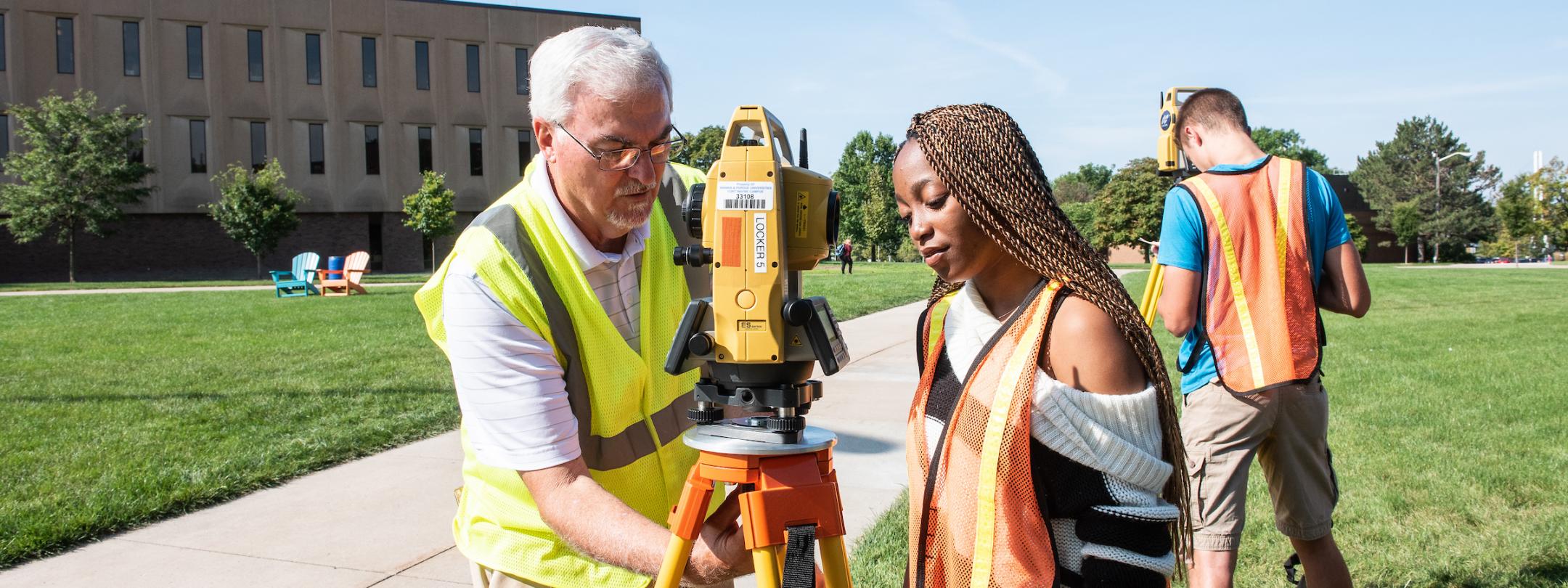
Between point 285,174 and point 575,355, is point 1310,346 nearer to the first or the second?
point 575,355

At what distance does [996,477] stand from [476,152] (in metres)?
46.0

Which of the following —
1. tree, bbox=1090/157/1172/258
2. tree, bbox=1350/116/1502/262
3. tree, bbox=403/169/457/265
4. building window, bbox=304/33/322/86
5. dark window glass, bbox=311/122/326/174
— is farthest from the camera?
tree, bbox=1350/116/1502/262

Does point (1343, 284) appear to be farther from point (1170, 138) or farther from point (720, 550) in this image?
point (720, 550)

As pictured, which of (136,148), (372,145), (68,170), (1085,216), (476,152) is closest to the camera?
(68,170)

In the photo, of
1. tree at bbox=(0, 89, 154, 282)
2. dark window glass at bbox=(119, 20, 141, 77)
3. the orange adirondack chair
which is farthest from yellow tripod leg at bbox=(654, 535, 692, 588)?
dark window glass at bbox=(119, 20, 141, 77)

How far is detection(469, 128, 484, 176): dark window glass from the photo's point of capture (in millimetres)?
44812

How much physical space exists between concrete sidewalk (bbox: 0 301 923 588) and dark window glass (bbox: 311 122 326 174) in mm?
40113

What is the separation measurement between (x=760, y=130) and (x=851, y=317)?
44.3 feet

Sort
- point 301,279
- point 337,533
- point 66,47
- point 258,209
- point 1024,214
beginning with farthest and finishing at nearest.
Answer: point 66,47
point 258,209
point 301,279
point 337,533
point 1024,214

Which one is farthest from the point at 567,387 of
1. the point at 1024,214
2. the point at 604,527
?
the point at 1024,214

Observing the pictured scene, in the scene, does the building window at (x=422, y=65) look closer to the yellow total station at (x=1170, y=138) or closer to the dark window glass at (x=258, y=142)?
the dark window glass at (x=258, y=142)

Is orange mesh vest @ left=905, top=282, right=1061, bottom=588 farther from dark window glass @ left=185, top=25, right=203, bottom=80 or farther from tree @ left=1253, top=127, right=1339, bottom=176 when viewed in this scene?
tree @ left=1253, top=127, right=1339, bottom=176

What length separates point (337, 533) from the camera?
4.64 m

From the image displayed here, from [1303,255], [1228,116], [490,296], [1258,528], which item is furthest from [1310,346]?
[490,296]
